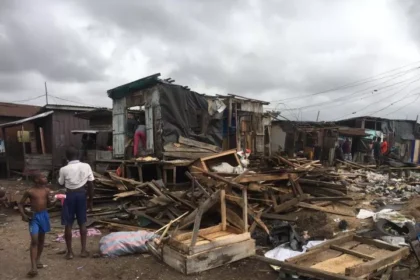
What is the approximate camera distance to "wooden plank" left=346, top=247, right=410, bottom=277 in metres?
4.00

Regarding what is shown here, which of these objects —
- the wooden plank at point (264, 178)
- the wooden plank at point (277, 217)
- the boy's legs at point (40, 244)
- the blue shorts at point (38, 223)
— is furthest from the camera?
the wooden plank at point (264, 178)

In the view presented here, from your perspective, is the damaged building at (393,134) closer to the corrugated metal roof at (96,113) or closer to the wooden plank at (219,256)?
the corrugated metal roof at (96,113)

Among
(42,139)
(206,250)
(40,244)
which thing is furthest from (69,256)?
(42,139)

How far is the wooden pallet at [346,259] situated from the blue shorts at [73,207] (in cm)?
295

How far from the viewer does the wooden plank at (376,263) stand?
13.1 ft

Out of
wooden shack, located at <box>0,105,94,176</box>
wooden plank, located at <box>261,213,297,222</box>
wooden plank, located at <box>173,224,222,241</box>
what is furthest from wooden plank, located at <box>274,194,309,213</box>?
wooden shack, located at <box>0,105,94,176</box>

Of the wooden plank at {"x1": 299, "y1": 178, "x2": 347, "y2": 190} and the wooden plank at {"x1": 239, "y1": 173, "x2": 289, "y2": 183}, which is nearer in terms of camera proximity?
the wooden plank at {"x1": 239, "y1": 173, "x2": 289, "y2": 183}

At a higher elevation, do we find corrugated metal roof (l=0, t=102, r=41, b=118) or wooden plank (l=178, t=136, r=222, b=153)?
corrugated metal roof (l=0, t=102, r=41, b=118)

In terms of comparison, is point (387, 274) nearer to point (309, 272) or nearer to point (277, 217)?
point (309, 272)

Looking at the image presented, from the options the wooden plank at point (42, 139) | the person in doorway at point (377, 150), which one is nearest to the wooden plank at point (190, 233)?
the wooden plank at point (42, 139)

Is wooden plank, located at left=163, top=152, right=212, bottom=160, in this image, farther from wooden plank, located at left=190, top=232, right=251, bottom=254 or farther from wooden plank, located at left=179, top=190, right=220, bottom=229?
wooden plank, located at left=190, top=232, right=251, bottom=254

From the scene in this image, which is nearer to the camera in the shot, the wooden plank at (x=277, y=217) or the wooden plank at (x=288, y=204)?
the wooden plank at (x=277, y=217)

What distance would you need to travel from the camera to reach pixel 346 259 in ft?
16.0

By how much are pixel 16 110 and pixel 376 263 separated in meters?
25.8
